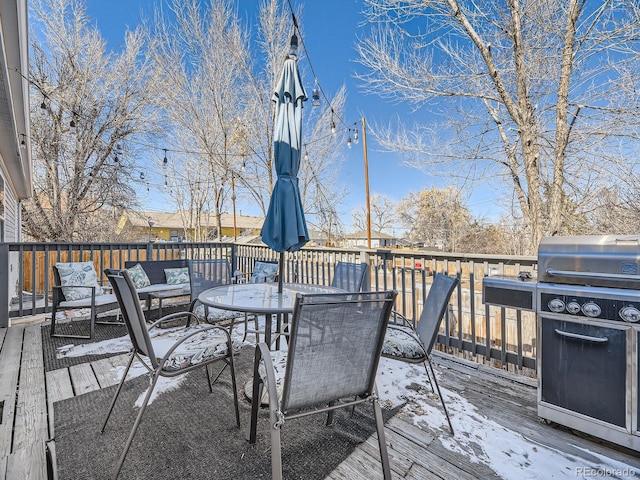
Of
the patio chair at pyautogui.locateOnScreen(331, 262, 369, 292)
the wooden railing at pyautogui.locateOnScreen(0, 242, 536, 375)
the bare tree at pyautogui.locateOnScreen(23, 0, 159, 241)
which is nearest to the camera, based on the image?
the wooden railing at pyautogui.locateOnScreen(0, 242, 536, 375)

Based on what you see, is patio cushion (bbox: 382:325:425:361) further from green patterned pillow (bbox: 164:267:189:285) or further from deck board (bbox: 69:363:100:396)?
green patterned pillow (bbox: 164:267:189:285)

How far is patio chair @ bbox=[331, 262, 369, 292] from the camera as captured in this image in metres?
3.03

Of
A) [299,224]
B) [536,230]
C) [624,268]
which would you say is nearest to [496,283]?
[624,268]

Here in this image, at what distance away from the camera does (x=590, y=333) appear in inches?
73.0

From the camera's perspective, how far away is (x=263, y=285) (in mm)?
3053

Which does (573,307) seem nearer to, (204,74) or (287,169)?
(287,169)

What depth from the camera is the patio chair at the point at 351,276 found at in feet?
9.93

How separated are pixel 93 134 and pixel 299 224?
1038 centimetres

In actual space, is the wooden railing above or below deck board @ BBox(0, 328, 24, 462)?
above

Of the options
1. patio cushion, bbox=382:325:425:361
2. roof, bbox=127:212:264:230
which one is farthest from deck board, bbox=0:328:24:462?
roof, bbox=127:212:264:230

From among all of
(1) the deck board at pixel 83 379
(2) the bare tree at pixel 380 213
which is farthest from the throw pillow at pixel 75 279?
(2) the bare tree at pixel 380 213

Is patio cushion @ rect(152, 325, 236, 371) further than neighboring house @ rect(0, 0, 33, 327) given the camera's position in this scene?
No

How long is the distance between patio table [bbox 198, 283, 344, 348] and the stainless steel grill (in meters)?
1.63

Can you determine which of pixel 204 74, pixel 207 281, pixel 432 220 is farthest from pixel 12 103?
pixel 432 220
